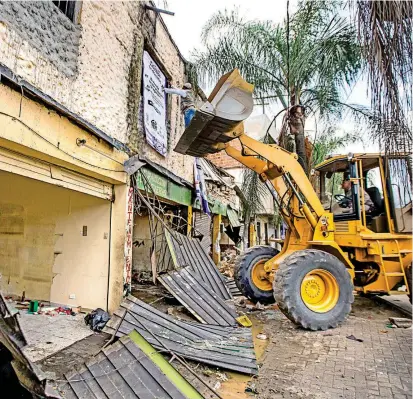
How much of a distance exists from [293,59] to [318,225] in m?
5.62

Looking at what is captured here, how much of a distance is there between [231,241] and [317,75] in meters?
8.80

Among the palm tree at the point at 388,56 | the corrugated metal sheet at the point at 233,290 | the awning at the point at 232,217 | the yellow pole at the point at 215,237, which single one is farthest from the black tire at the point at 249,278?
the awning at the point at 232,217

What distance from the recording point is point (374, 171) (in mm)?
6508

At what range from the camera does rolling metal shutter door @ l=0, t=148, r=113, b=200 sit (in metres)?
4.10

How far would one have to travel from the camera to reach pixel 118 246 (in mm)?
5977

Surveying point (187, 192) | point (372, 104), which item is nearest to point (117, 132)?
point (187, 192)

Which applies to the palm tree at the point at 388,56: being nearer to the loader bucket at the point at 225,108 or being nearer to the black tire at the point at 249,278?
the loader bucket at the point at 225,108

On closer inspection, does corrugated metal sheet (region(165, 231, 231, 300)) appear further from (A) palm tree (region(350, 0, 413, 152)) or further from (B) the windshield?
(A) palm tree (region(350, 0, 413, 152))

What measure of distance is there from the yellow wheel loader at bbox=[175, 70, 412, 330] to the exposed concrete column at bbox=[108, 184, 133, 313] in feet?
5.47

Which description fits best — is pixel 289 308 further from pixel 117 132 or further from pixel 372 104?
pixel 117 132

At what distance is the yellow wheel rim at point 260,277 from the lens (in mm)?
6988

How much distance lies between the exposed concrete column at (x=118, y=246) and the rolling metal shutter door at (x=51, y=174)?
0.75 feet

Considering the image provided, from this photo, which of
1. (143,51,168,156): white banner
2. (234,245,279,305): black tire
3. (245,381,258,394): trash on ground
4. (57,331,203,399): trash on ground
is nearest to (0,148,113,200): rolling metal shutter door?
(143,51,168,156): white banner

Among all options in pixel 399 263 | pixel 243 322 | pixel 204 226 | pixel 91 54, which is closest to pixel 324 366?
pixel 243 322
